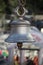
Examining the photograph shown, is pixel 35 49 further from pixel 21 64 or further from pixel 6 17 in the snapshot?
pixel 6 17

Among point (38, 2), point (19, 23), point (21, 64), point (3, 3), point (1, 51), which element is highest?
point (38, 2)

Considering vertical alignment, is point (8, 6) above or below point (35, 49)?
above

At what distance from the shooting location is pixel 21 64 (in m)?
4.55

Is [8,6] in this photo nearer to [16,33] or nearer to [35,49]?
[35,49]

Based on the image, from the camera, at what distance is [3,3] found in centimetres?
1553

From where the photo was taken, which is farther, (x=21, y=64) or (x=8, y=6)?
(x=8, y=6)

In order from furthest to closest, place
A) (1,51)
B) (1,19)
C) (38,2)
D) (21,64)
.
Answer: (38,2) → (1,19) → (1,51) → (21,64)

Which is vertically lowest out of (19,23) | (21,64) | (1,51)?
(21,64)

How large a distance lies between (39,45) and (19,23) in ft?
6.12

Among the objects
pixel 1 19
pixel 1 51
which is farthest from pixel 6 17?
pixel 1 51

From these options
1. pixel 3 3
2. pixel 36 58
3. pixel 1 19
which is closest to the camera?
pixel 36 58

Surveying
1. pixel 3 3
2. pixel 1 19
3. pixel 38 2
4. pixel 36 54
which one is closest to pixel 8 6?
pixel 3 3

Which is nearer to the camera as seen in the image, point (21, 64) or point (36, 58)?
point (21, 64)

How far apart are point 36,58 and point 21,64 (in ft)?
2.44
